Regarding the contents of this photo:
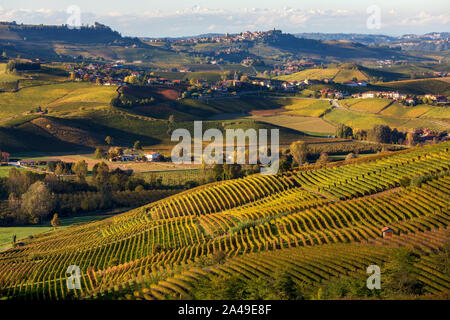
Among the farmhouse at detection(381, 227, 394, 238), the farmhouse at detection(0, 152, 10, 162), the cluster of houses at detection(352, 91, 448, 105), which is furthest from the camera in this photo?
the cluster of houses at detection(352, 91, 448, 105)

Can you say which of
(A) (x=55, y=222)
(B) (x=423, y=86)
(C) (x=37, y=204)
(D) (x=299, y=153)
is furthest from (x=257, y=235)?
(B) (x=423, y=86)

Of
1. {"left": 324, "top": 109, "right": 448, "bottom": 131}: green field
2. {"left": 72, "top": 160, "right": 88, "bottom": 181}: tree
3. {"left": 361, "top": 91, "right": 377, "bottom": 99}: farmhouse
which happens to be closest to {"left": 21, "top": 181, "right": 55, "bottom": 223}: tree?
{"left": 72, "top": 160, "right": 88, "bottom": 181}: tree

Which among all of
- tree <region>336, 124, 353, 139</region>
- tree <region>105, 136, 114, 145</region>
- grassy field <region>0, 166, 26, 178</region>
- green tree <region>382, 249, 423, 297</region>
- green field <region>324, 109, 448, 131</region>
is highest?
green tree <region>382, 249, 423, 297</region>

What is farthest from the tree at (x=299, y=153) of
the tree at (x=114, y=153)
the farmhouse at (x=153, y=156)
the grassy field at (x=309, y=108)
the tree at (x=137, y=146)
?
the grassy field at (x=309, y=108)

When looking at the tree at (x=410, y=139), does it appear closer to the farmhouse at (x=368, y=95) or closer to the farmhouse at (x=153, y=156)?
the farmhouse at (x=153, y=156)

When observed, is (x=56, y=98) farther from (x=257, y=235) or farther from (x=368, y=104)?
(x=257, y=235)

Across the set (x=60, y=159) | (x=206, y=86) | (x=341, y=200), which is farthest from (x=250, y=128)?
(x=341, y=200)

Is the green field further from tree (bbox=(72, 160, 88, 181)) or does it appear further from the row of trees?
tree (bbox=(72, 160, 88, 181))
